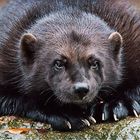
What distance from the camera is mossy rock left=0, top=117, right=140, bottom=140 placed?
734 cm

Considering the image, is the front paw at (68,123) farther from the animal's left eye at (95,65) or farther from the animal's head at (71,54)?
the animal's left eye at (95,65)

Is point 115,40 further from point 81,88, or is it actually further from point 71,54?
point 81,88

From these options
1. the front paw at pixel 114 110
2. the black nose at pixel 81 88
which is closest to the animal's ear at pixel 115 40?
the front paw at pixel 114 110

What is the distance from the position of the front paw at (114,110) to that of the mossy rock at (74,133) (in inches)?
4.5

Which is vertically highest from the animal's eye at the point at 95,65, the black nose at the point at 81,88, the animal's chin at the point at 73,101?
the animal's eye at the point at 95,65

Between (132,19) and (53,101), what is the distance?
4.89 ft

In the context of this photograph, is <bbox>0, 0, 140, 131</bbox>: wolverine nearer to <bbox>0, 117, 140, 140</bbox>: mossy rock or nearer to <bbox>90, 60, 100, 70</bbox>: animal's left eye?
<bbox>90, 60, 100, 70</bbox>: animal's left eye

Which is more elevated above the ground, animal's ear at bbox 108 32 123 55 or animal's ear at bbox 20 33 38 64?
animal's ear at bbox 108 32 123 55

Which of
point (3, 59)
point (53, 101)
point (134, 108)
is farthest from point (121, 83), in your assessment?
point (3, 59)

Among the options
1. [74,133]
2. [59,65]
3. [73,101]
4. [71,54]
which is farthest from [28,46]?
[74,133]

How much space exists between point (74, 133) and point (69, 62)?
78 cm

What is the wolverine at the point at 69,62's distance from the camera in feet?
24.0

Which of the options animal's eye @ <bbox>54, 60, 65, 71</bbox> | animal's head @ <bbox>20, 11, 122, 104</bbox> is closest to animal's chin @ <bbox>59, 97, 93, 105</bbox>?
animal's head @ <bbox>20, 11, 122, 104</bbox>

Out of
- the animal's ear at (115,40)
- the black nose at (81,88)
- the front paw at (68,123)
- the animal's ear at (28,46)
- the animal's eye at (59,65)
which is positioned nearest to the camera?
the black nose at (81,88)
